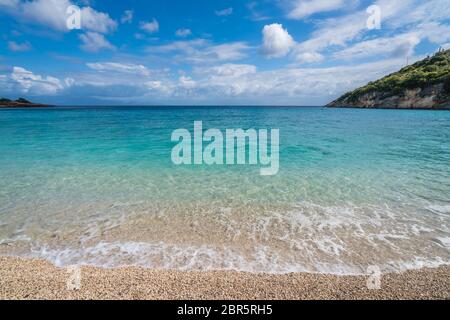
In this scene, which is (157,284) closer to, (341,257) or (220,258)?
(220,258)

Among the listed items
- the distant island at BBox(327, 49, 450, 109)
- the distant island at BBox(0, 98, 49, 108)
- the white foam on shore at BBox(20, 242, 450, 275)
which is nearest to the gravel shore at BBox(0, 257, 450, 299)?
the white foam on shore at BBox(20, 242, 450, 275)

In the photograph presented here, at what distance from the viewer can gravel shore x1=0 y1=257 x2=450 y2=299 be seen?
444 centimetres

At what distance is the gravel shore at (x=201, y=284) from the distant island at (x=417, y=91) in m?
108

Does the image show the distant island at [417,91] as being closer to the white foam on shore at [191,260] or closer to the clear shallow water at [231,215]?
the clear shallow water at [231,215]

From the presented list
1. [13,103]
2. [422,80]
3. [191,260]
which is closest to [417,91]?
[422,80]

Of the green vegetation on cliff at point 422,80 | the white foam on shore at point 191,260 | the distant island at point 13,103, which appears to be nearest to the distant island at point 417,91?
the green vegetation on cliff at point 422,80

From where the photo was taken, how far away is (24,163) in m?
15.1

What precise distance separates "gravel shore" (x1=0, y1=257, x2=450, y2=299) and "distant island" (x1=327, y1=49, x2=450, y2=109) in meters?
108

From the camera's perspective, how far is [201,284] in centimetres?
477

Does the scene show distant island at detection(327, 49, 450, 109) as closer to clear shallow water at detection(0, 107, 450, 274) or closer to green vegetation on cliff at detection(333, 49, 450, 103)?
green vegetation on cliff at detection(333, 49, 450, 103)

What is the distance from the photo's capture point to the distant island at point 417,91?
275ft

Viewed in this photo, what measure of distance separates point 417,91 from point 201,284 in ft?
398

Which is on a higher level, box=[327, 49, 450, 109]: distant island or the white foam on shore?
box=[327, 49, 450, 109]: distant island

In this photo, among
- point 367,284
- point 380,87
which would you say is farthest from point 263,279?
point 380,87
